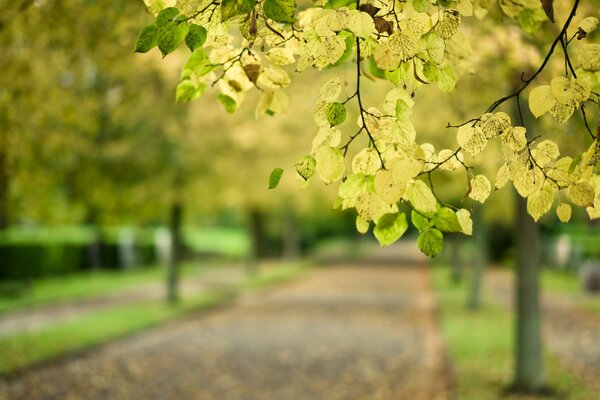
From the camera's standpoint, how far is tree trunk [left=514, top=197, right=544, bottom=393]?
8461mm

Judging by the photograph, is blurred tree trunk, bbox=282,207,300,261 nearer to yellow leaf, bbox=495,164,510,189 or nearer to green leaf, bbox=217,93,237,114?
green leaf, bbox=217,93,237,114

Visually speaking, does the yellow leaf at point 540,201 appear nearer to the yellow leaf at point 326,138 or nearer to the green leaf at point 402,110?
the green leaf at point 402,110

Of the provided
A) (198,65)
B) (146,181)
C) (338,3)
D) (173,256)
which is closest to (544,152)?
(338,3)

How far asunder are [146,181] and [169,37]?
13.9 m

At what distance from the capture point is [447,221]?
2.01 metres

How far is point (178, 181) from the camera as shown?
16656 millimetres

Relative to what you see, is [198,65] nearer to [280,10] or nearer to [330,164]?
[280,10]

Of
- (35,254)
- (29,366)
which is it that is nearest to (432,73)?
(29,366)

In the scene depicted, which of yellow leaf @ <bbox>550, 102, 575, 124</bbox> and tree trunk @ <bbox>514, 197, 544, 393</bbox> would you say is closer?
yellow leaf @ <bbox>550, 102, 575, 124</bbox>

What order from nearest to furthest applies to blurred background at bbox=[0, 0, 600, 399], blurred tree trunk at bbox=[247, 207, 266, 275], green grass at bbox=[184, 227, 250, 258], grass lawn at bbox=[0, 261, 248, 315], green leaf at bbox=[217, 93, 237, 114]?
green leaf at bbox=[217, 93, 237, 114], blurred background at bbox=[0, 0, 600, 399], grass lawn at bbox=[0, 261, 248, 315], blurred tree trunk at bbox=[247, 207, 266, 275], green grass at bbox=[184, 227, 250, 258]

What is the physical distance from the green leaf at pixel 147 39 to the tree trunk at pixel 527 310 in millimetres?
7190

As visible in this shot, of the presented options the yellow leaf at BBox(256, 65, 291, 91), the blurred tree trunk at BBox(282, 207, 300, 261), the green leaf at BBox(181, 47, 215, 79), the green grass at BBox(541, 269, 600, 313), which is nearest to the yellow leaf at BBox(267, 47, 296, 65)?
the yellow leaf at BBox(256, 65, 291, 91)

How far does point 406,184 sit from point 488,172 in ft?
42.0

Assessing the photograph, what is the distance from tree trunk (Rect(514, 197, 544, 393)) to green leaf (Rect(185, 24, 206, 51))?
709cm
